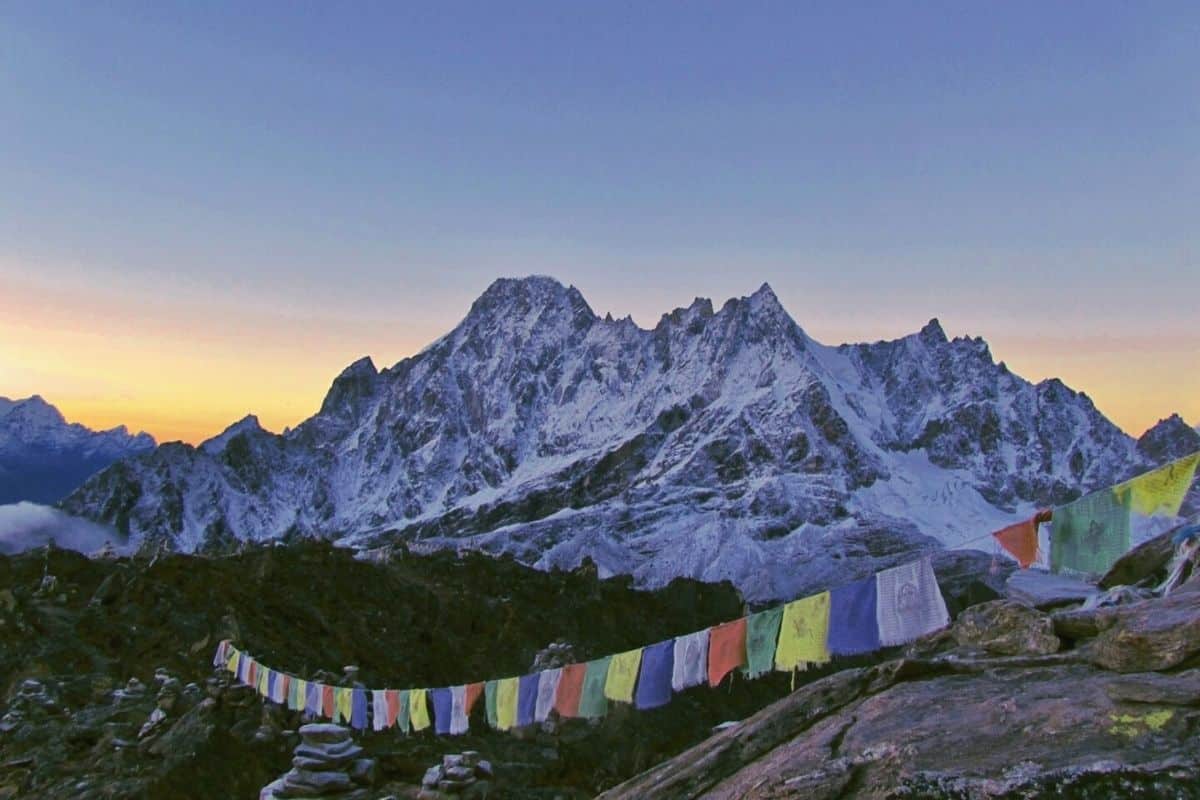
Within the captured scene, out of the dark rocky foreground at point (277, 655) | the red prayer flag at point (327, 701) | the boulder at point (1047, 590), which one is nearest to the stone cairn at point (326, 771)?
the dark rocky foreground at point (277, 655)

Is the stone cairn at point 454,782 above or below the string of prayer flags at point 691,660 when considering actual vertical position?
below

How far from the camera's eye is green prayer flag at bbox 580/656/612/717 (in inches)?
632

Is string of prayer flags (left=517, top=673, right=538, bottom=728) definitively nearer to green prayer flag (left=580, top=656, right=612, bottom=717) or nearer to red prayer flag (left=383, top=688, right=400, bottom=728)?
green prayer flag (left=580, top=656, right=612, bottom=717)

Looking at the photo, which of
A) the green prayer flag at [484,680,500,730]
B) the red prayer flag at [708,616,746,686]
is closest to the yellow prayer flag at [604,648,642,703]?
the red prayer flag at [708,616,746,686]

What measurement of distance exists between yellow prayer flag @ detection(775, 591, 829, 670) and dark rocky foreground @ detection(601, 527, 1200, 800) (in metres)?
1.96

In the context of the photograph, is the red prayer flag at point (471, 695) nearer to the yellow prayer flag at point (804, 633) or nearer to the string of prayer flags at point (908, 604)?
the yellow prayer flag at point (804, 633)

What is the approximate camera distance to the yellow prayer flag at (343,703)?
26297mm

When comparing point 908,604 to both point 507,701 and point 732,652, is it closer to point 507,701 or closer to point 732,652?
point 732,652

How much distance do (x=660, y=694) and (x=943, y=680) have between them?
6300 millimetres

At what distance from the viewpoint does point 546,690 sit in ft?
59.2

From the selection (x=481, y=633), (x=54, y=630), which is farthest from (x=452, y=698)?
(x=481, y=633)

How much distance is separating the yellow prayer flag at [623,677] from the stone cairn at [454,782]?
561 centimetres

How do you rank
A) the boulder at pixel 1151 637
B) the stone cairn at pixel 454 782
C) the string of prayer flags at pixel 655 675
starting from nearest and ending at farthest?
the boulder at pixel 1151 637
the string of prayer flags at pixel 655 675
the stone cairn at pixel 454 782

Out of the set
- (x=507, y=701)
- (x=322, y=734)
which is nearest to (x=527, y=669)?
(x=322, y=734)
